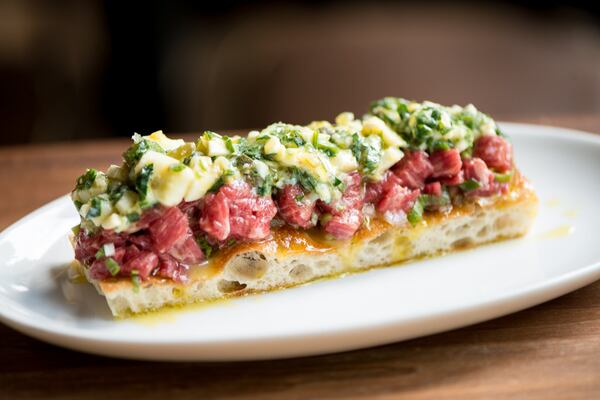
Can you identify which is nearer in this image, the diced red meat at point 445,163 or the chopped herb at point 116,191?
the chopped herb at point 116,191

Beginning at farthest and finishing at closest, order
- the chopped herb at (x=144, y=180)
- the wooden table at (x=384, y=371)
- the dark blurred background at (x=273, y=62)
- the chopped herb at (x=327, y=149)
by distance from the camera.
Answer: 1. the dark blurred background at (x=273, y=62)
2. the chopped herb at (x=327, y=149)
3. the chopped herb at (x=144, y=180)
4. the wooden table at (x=384, y=371)

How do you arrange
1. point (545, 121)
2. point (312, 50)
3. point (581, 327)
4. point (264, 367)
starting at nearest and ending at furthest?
point (264, 367) → point (581, 327) → point (545, 121) → point (312, 50)

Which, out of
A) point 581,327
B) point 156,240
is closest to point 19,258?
point 156,240

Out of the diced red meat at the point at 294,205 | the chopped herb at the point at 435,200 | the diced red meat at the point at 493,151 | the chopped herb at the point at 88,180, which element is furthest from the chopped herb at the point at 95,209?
the diced red meat at the point at 493,151

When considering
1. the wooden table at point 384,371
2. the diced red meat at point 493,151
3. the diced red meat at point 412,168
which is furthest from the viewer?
the diced red meat at point 493,151

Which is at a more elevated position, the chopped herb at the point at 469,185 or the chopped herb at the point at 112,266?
the chopped herb at the point at 469,185

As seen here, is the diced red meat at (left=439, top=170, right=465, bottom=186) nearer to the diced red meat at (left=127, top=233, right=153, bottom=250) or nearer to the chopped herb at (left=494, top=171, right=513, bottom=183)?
the chopped herb at (left=494, top=171, right=513, bottom=183)

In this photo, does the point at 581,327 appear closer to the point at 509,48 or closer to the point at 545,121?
the point at 545,121

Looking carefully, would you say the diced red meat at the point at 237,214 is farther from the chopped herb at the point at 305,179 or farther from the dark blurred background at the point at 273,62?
the dark blurred background at the point at 273,62
